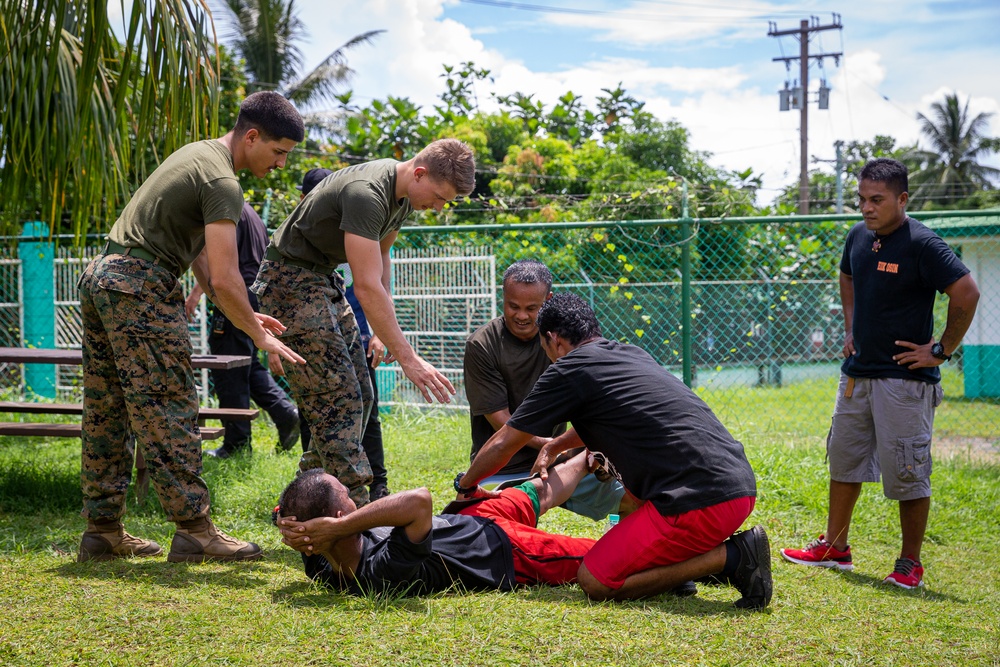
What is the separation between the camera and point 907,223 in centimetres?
443

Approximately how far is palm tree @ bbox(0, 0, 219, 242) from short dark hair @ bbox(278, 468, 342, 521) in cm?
227

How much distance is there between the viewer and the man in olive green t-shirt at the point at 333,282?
3812 millimetres

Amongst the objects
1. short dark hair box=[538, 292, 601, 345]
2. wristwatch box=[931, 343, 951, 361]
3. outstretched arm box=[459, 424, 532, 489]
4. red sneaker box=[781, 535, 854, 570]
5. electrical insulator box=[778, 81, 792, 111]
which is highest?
electrical insulator box=[778, 81, 792, 111]

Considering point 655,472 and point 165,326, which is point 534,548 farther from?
point 165,326

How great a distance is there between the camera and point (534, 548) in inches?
144

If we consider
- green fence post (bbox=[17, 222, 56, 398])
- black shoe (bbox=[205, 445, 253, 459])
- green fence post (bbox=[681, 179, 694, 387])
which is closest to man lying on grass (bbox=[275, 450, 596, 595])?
black shoe (bbox=[205, 445, 253, 459])

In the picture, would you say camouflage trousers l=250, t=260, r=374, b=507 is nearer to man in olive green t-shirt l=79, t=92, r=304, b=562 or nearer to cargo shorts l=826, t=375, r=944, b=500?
man in olive green t-shirt l=79, t=92, r=304, b=562

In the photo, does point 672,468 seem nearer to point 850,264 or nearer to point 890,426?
point 890,426

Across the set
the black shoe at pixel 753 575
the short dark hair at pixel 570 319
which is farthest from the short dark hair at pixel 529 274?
the black shoe at pixel 753 575

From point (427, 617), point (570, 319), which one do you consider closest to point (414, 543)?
point (427, 617)

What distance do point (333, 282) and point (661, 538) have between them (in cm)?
190

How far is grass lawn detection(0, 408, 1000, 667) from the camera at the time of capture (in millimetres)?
2789

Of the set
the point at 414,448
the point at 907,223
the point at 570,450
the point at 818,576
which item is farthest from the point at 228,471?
the point at 907,223

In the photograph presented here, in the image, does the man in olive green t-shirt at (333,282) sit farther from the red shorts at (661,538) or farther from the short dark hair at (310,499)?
the red shorts at (661,538)
